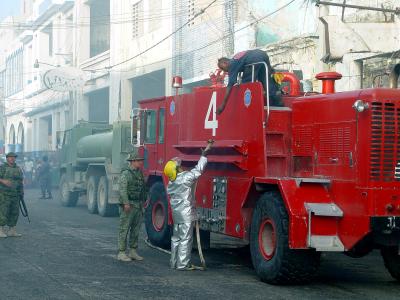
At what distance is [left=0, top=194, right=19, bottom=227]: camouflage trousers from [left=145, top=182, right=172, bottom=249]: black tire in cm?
320

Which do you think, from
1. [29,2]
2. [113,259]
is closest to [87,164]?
[113,259]

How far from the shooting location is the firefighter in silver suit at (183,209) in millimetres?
11000

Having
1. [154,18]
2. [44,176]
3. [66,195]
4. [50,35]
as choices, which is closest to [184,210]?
[66,195]

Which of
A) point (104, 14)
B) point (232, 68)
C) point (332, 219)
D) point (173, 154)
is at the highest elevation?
point (104, 14)

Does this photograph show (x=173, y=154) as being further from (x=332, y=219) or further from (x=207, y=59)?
(x=207, y=59)

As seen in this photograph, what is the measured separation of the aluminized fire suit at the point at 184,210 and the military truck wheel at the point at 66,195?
14746mm

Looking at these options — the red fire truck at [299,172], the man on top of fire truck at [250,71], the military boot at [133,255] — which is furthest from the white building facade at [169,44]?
the military boot at [133,255]

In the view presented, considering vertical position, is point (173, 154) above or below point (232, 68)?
below

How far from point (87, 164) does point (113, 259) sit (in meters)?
12.3

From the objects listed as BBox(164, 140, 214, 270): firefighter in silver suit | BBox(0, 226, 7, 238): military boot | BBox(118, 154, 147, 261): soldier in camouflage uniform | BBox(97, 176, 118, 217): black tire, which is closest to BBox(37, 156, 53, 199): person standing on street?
BBox(97, 176, 118, 217): black tire

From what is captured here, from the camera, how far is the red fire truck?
8992 mm

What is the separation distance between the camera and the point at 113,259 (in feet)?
39.0

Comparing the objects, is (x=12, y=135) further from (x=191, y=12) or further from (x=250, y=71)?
→ (x=250, y=71)

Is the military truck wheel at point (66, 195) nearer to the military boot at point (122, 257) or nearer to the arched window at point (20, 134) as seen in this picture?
the military boot at point (122, 257)
